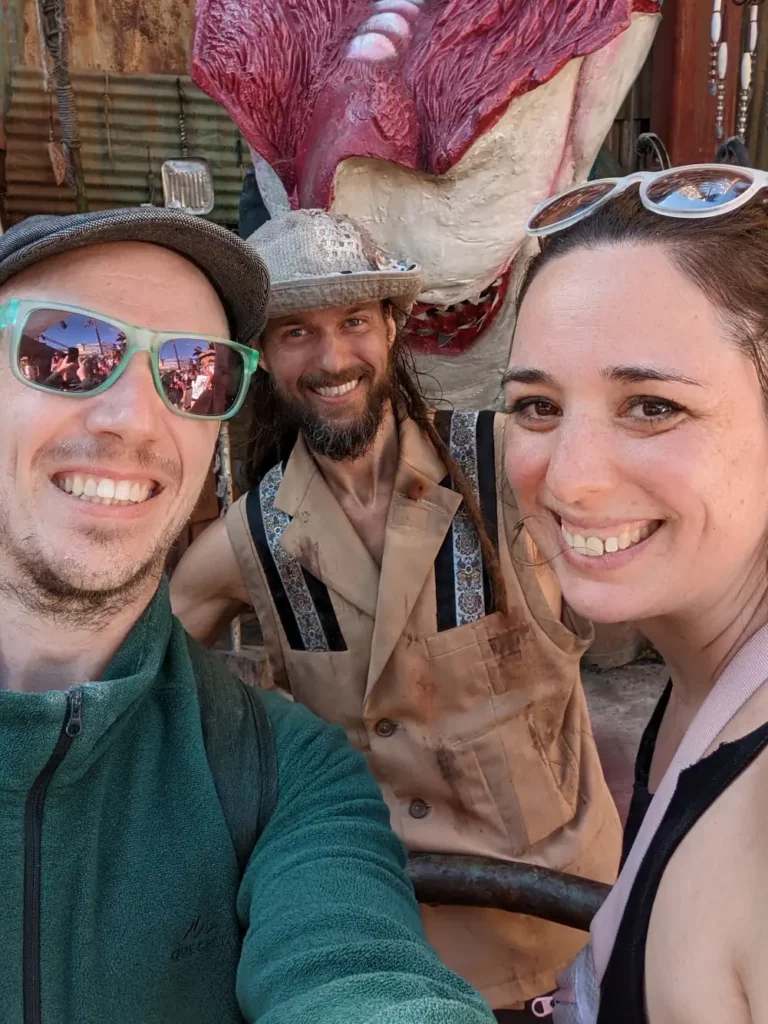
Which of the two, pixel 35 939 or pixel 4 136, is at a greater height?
pixel 4 136

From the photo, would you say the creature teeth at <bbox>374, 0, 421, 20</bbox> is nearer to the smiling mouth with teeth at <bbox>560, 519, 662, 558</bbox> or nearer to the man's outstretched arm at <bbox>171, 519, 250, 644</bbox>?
the man's outstretched arm at <bbox>171, 519, 250, 644</bbox>

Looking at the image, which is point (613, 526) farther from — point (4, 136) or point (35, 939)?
point (4, 136)

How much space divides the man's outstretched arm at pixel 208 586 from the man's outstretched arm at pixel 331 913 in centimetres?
73

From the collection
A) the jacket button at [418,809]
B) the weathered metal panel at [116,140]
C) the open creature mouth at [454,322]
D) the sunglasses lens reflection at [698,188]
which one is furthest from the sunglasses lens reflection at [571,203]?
the weathered metal panel at [116,140]

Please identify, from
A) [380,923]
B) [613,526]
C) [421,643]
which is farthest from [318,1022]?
[421,643]

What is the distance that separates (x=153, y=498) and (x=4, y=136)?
133 inches

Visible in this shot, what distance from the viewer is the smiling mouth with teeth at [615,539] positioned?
119cm

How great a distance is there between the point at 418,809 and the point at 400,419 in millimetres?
1043

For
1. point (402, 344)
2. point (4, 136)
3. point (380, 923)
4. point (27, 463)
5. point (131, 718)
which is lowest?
point (380, 923)

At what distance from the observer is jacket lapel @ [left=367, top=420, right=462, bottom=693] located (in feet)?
6.71

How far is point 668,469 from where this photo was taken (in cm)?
113

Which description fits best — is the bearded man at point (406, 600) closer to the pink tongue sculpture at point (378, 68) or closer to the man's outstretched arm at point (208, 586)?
the man's outstretched arm at point (208, 586)

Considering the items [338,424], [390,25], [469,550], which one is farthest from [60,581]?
[390,25]

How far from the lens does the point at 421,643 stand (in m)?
2.09
